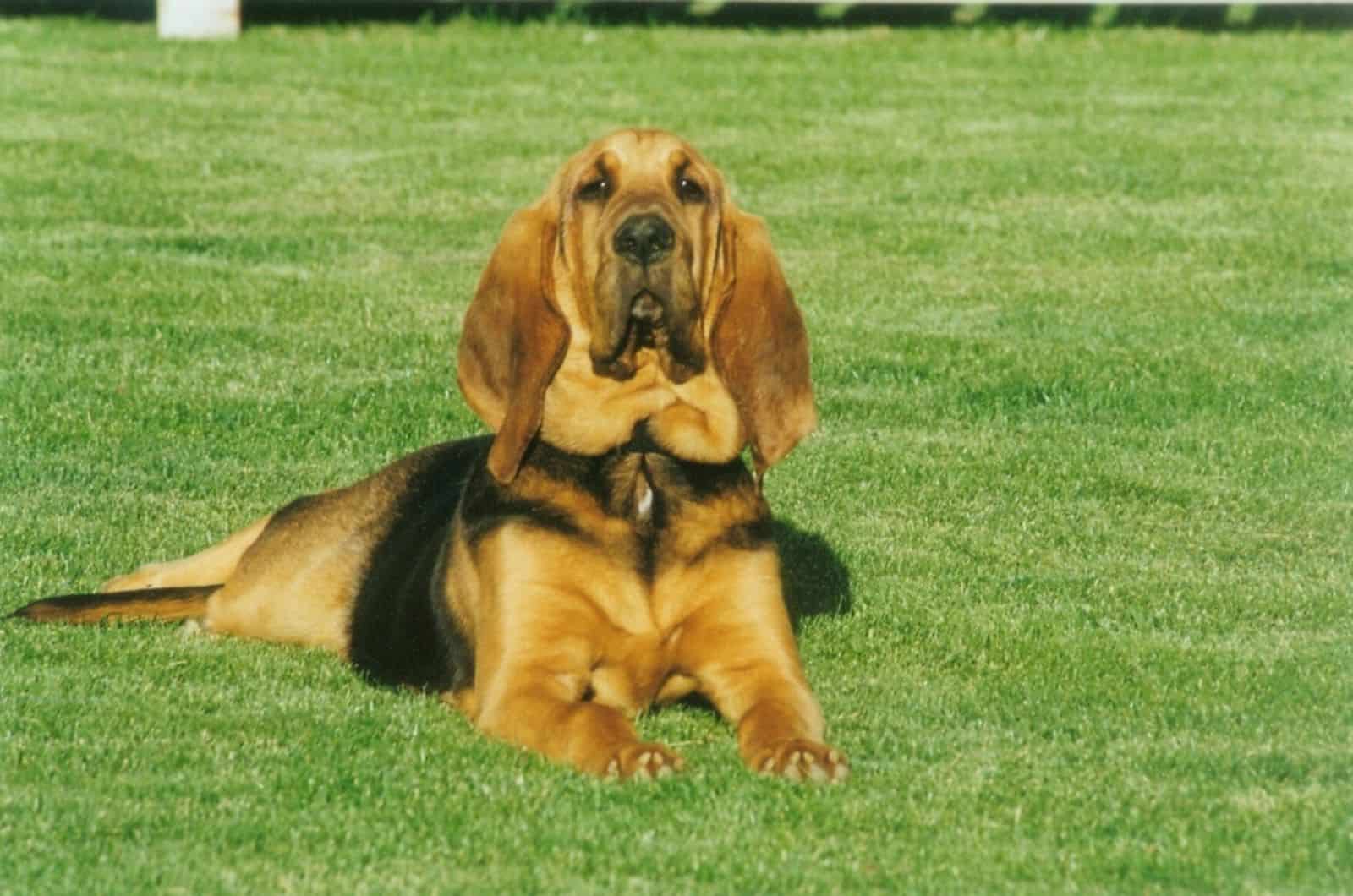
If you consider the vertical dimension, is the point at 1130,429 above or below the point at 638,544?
below

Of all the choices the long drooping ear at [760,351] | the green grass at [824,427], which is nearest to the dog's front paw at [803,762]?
the green grass at [824,427]

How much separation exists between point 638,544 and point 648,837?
116 centimetres

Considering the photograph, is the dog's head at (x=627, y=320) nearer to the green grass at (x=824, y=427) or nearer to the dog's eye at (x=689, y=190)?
the dog's eye at (x=689, y=190)

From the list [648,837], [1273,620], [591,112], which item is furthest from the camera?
[591,112]

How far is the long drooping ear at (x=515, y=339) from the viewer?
6387 millimetres

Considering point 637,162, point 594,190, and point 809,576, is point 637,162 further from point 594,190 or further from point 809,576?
point 809,576

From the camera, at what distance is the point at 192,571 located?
799 centimetres

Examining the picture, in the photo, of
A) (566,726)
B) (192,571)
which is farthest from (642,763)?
(192,571)

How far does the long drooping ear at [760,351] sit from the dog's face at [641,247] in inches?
2.3

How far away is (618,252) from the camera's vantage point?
6289mm

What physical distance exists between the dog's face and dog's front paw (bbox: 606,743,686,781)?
3.53ft

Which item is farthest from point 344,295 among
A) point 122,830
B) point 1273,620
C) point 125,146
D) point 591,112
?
point 122,830

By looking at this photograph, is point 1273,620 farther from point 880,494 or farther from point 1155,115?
point 1155,115

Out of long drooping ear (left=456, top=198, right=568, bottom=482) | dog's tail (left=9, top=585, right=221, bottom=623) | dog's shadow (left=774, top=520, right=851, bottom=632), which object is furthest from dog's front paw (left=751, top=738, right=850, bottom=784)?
dog's tail (left=9, top=585, right=221, bottom=623)
